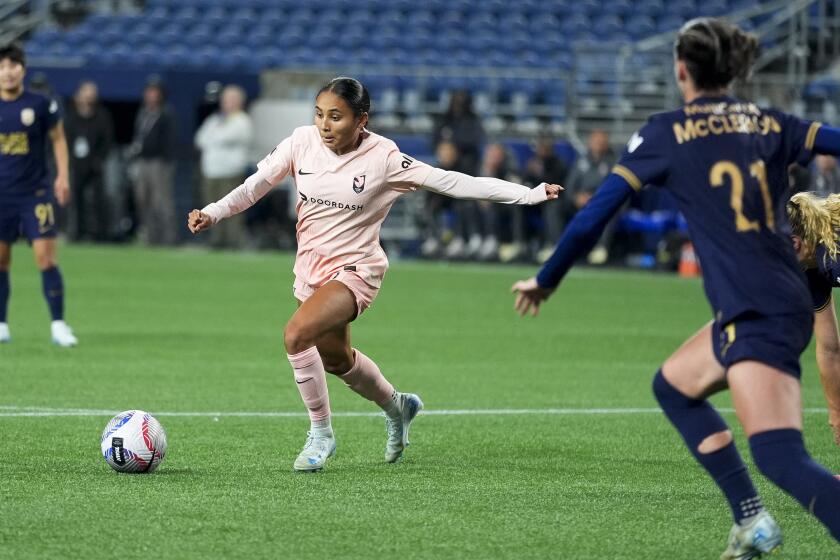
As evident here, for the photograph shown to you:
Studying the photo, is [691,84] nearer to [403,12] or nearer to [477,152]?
[477,152]

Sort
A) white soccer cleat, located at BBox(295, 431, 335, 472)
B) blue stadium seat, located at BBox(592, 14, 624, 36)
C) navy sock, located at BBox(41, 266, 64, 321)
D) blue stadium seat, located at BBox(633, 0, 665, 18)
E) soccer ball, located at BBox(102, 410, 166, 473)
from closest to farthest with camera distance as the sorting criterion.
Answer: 1. soccer ball, located at BBox(102, 410, 166, 473)
2. white soccer cleat, located at BBox(295, 431, 335, 472)
3. navy sock, located at BBox(41, 266, 64, 321)
4. blue stadium seat, located at BBox(592, 14, 624, 36)
5. blue stadium seat, located at BBox(633, 0, 665, 18)

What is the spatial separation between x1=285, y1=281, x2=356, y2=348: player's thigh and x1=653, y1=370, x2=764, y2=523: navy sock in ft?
7.59

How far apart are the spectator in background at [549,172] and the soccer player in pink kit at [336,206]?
1498cm

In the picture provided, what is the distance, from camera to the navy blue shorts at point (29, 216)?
13.0 meters

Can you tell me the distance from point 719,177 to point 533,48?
23.8 meters

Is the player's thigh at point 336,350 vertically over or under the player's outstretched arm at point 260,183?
under

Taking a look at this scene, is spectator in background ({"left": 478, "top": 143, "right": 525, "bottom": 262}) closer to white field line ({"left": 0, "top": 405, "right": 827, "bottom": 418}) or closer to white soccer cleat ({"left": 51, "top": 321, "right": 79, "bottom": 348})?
white soccer cleat ({"left": 51, "top": 321, "right": 79, "bottom": 348})

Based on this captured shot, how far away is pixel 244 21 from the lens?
1222 inches

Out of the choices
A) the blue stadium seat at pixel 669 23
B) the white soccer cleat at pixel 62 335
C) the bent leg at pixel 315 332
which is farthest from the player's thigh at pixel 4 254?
the blue stadium seat at pixel 669 23

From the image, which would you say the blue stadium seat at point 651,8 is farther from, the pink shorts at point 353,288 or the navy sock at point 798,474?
the navy sock at point 798,474

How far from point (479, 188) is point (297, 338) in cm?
112

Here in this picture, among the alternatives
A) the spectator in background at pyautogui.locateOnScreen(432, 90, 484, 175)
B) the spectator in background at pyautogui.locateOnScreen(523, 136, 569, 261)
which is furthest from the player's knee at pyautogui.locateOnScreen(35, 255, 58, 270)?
the spectator in background at pyautogui.locateOnScreen(432, 90, 484, 175)

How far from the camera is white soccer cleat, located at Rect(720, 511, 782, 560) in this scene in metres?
5.39

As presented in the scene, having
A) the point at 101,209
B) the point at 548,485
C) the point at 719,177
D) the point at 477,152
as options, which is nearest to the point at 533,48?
the point at 477,152
